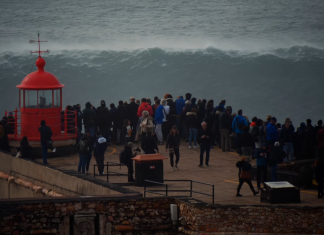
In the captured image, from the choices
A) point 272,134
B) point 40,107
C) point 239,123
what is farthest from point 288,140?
point 40,107

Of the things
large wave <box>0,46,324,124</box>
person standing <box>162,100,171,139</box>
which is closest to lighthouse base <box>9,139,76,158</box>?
person standing <box>162,100,171,139</box>

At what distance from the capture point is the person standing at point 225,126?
23625mm

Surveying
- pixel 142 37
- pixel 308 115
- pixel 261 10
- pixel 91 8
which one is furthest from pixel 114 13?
pixel 308 115

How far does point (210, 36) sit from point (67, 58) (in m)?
17.6

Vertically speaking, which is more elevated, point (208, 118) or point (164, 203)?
point (208, 118)

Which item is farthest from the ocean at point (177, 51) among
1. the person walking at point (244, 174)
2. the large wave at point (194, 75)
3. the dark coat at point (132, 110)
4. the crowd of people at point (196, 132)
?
the person walking at point (244, 174)

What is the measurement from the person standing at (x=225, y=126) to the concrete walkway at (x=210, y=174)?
0.37 metres

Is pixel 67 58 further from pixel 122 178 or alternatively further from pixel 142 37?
pixel 122 178

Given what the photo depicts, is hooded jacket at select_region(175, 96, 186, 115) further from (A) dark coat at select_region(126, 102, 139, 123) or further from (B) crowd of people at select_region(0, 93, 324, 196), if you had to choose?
(A) dark coat at select_region(126, 102, 139, 123)

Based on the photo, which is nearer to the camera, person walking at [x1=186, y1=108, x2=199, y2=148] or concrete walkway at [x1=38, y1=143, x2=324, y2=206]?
concrete walkway at [x1=38, y1=143, x2=324, y2=206]

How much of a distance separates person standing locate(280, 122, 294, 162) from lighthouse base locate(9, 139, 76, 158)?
7.37 meters

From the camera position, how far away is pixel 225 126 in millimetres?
23703

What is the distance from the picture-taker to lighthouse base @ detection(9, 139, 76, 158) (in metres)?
24.2

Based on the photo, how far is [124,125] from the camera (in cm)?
2472
